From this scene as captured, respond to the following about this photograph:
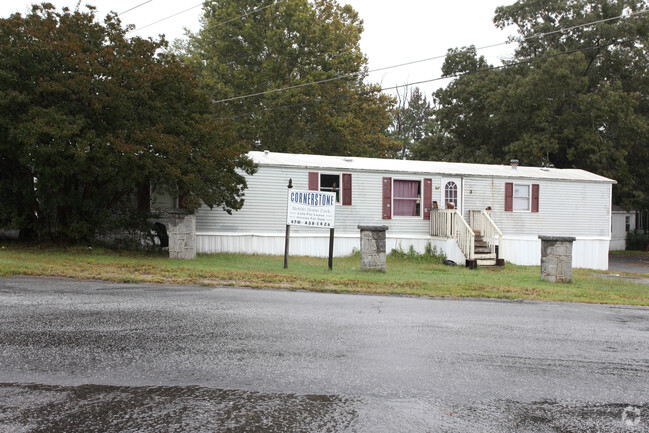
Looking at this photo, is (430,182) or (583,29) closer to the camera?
(430,182)

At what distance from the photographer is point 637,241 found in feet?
131

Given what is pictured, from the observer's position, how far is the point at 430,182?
888 inches

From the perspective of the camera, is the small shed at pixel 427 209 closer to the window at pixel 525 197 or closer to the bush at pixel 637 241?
the window at pixel 525 197

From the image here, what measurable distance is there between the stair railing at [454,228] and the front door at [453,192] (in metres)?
1.01

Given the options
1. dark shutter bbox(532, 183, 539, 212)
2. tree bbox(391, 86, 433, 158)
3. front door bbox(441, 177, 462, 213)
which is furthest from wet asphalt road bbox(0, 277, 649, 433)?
tree bbox(391, 86, 433, 158)

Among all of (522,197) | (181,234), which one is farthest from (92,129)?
(522,197)

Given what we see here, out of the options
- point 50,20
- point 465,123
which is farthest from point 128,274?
point 465,123

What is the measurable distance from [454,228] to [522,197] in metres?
4.79

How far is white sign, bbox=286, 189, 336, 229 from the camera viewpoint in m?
14.9

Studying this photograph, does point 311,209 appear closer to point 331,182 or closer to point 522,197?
point 331,182

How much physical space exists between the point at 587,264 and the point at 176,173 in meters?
18.4

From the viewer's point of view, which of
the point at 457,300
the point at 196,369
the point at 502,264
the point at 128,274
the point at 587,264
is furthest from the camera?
the point at 587,264

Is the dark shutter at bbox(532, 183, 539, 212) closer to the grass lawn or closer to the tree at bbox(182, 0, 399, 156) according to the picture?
the grass lawn

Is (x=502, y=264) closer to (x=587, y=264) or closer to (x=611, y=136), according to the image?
(x=587, y=264)
